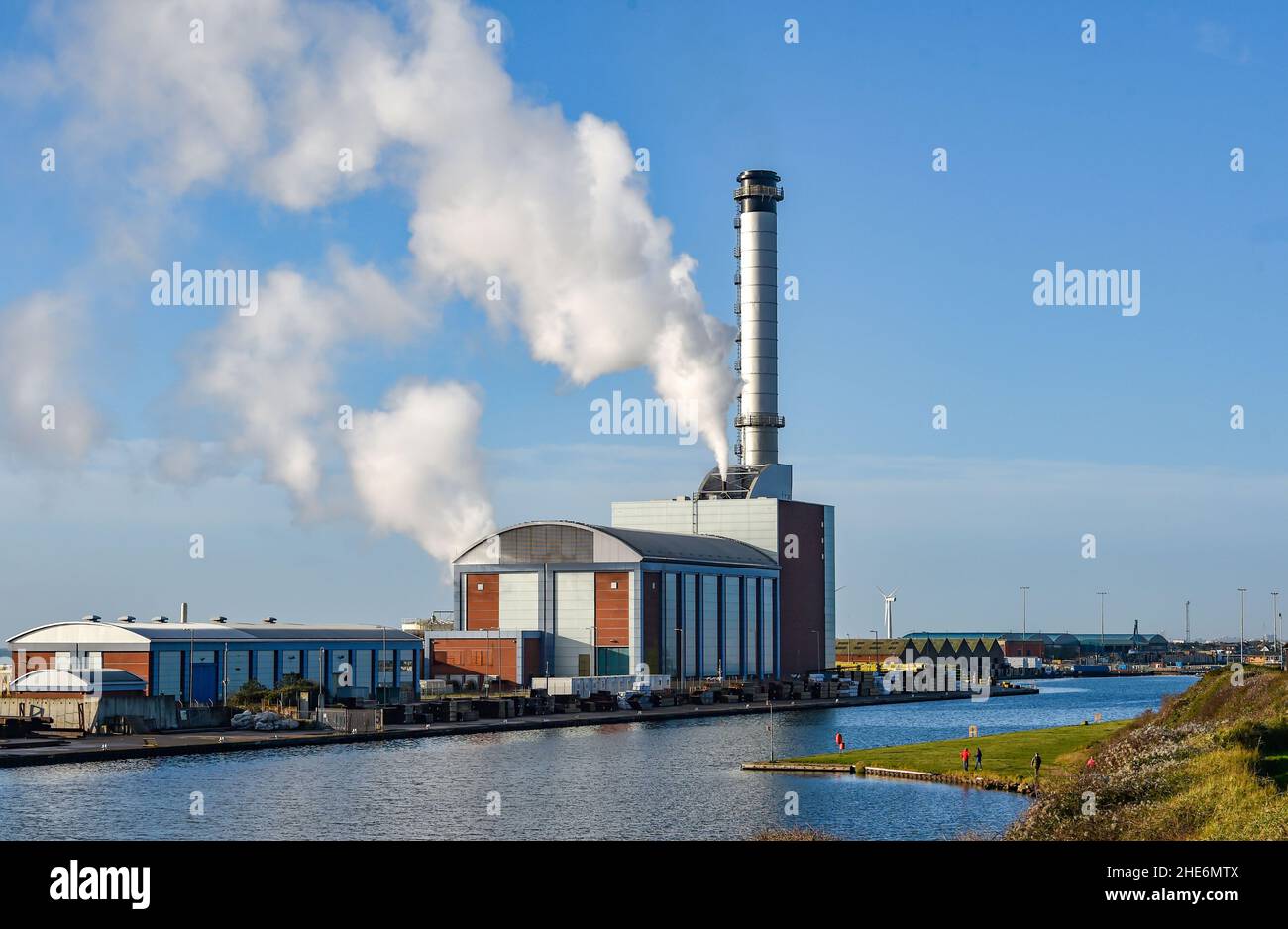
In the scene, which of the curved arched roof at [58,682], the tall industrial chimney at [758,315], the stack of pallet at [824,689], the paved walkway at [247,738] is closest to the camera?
the paved walkway at [247,738]

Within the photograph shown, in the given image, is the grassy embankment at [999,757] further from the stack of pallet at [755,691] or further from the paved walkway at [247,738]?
the stack of pallet at [755,691]

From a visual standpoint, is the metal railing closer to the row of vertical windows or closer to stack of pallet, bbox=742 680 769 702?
the row of vertical windows

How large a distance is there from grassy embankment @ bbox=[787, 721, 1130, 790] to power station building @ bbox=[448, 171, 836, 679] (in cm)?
6930

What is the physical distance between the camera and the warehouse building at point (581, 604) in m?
162

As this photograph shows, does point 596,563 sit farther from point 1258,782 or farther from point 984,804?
point 1258,782

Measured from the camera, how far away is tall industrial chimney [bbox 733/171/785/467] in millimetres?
187000

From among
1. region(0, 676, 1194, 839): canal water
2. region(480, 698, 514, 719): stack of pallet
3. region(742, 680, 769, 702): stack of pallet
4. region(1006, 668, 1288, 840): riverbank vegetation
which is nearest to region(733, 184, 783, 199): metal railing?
region(742, 680, 769, 702): stack of pallet

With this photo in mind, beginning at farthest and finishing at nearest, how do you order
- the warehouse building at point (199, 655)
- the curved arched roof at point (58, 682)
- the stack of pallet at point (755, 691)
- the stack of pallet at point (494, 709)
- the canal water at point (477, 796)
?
the stack of pallet at point (755, 691) → the stack of pallet at point (494, 709) → the warehouse building at point (199, 655) → the curved arched roof at point (58, 682) → the canal water at point (477, 796)

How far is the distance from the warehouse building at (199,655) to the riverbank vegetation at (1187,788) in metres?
75.0

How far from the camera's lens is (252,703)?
11662cm

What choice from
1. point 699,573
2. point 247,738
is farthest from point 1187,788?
point 699,573

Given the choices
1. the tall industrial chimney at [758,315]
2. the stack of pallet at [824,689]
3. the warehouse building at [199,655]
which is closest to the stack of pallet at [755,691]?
the stack of pallet at [824,689]
